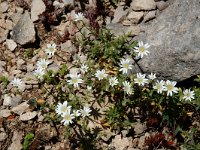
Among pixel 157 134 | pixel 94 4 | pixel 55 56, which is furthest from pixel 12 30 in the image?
pixel 157 134

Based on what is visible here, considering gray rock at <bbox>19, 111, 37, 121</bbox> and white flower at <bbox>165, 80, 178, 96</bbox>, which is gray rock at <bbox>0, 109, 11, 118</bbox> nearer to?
gray rock at <bbox>19, 111, 37, 121</bbox>

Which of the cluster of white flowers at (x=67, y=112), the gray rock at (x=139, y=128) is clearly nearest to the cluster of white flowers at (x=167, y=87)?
the gray rock at (x=139, y=128)

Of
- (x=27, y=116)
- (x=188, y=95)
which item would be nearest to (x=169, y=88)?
(x=188, y=95)

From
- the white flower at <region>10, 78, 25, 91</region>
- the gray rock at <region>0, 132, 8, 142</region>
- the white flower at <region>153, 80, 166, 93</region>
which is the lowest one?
the gray rock at <region>0, 132, 8, 142</region>

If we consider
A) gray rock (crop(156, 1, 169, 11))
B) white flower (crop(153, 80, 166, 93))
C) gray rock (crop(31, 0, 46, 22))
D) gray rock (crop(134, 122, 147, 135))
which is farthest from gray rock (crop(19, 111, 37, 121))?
gray rock (crop(156, 1, 169, 11))

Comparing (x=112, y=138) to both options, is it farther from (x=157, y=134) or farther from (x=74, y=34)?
(x=74, y=34)

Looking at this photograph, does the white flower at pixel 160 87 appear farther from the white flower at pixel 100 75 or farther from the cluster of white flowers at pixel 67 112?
the cluster of white flowers at pixel 67 112

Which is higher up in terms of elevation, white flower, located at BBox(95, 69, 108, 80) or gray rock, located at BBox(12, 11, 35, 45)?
gray rock, located at BBox(12, 11, 35, 45)
